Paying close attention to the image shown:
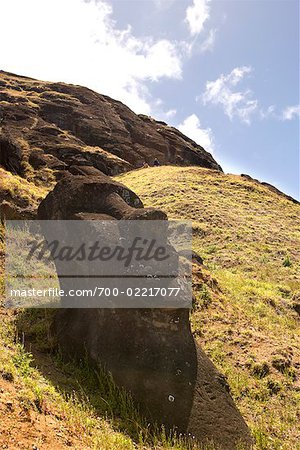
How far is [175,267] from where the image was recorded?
797 cm

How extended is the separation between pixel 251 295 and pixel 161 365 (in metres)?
8.44

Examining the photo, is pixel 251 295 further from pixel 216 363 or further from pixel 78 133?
pixel 78 133

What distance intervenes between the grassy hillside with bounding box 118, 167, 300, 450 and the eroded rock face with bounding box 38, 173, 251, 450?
806 mm

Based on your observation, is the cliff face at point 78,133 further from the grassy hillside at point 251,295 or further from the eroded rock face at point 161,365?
the eroded rock face at point 161,365

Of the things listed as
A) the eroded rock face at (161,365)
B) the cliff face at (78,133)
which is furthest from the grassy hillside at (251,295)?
the cliff face at (78,133)

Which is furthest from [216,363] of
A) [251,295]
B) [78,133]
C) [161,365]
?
[78,133]

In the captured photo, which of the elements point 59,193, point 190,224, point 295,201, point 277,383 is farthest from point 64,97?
point 277,383

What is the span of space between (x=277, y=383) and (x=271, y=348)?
4.35 ft

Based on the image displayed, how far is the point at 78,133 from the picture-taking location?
186 feet

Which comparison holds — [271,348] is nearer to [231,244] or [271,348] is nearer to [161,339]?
[161,339]

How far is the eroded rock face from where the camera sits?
6.61 meters

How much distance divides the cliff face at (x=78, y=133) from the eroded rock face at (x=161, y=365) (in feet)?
78.1

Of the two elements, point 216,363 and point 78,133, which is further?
point 78,133

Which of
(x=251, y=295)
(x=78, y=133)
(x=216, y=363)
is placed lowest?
(x=216, y=363)
